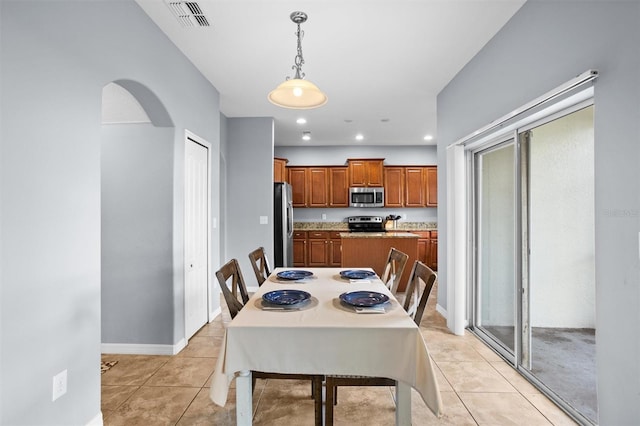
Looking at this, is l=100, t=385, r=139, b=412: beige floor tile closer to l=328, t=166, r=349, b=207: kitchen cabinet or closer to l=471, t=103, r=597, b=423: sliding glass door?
l=471, t=103, r=597, b=423: sliding glass door

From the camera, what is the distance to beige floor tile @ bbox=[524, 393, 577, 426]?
198cm

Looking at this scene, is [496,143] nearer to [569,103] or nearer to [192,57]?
[569,103]

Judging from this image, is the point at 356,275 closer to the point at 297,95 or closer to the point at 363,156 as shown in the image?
the point at 297,95

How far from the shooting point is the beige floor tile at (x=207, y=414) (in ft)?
6.50

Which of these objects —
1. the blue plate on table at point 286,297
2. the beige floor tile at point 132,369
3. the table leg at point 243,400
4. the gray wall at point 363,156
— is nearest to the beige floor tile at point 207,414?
the table leg at point 243,400

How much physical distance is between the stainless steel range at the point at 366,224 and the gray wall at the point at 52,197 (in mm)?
5720

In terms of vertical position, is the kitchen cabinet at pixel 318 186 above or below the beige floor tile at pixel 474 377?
above

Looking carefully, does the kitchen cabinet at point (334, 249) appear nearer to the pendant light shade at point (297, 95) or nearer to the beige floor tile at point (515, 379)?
the beige floor tile at point (515, 379)

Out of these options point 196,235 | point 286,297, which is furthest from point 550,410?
point 196,235

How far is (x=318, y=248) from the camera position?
721 centimetres

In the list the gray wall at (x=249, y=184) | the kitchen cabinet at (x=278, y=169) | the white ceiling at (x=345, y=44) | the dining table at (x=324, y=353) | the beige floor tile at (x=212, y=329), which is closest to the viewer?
the dining table at (x=324, y=353)

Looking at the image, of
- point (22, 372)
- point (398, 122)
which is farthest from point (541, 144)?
point (22, 372)

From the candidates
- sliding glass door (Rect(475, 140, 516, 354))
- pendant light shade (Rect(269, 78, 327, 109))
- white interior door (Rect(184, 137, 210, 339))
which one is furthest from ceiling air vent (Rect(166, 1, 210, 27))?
sliding glass door (Rect(475, 140, 516, 354))

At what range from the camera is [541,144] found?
2.55 metres
